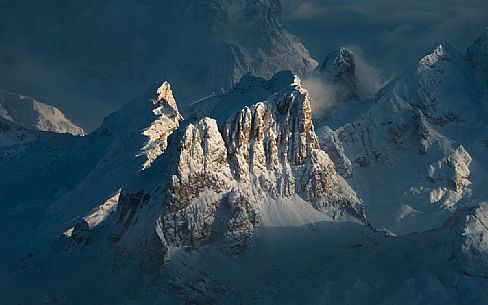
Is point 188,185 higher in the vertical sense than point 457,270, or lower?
higher

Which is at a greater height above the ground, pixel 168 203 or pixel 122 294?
pixel 168 203

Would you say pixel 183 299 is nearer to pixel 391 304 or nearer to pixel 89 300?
pixel 89 300

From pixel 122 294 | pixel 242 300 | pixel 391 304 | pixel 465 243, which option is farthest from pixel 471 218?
pixel 122 294

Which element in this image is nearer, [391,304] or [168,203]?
[391,304]

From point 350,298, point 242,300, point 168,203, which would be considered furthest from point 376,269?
point 168,203

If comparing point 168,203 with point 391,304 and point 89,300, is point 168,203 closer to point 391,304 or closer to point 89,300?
point 89,300

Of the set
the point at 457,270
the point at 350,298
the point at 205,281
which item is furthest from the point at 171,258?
the point at 457,270

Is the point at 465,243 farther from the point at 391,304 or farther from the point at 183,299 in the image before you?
the point at 183,299

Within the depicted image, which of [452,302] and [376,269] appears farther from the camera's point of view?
[376,269]
